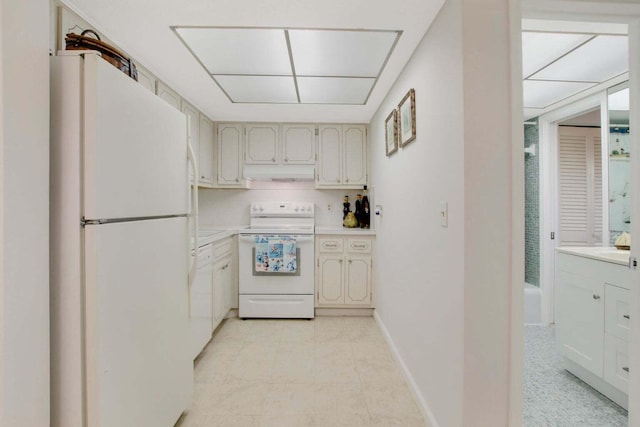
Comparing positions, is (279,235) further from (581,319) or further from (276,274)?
(581,319)

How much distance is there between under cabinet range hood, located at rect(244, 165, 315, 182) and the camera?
3.59 m

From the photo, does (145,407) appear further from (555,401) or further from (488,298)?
(555,401)

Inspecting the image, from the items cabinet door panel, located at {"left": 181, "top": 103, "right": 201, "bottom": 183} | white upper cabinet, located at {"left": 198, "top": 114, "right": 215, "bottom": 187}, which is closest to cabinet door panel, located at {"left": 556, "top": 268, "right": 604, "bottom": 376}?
cabinet door panel, located at {"left": 181, "top": 103, "right": 201, "bottom": 183}

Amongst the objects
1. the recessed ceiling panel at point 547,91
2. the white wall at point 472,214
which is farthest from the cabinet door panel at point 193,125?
the recessed ceiling panel at point 547,91

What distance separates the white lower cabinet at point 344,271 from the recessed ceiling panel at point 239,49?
189 cm

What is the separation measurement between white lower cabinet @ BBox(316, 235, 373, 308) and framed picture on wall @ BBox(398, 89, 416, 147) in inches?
60.0

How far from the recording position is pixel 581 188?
3018mm

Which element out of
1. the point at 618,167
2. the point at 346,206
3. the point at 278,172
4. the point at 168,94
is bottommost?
the point at 346,206

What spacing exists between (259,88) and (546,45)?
6.87ft

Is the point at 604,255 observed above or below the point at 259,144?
below

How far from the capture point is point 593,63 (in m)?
2.11

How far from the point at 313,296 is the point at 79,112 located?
2717 mm

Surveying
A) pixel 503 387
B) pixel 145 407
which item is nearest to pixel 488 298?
pixel 503 387

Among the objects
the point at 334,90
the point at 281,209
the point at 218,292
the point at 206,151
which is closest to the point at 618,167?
the point at 334,90
